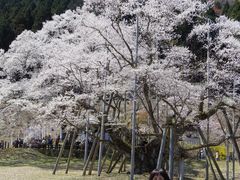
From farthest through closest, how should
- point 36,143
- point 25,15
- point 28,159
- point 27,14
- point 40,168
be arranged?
1. point 27,14
2. point 25,15
3. point 36,143
4. point 28,159
5. point 40,168

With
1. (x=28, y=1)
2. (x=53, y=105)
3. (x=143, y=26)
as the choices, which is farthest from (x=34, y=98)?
(x=28, y=1)

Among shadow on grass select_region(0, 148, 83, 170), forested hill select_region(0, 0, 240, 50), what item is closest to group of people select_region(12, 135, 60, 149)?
shadow on grass select_region(0, 148, 83, 170)

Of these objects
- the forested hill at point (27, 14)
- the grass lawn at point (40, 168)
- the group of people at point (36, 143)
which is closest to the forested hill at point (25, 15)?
the forested hill at point (27, 14)

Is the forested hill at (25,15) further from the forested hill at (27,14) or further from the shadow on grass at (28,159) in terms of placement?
the shadow on grass at (28,159)

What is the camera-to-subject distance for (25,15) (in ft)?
172

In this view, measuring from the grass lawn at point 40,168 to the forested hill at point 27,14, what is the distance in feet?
72.0

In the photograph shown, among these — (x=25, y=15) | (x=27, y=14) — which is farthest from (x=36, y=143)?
(x=27, y=14)

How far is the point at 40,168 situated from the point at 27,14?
34204mm

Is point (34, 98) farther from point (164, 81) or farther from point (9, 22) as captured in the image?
point (9, 22)

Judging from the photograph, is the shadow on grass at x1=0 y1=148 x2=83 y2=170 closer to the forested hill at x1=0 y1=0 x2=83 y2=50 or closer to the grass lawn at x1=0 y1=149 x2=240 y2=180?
the grass lawn at x1=0 y1=149 x2=240 y2=180

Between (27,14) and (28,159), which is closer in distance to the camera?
(28,159)

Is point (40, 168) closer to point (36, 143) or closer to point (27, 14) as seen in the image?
point (36, 143)

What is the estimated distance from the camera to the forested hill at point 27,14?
47.9 meters

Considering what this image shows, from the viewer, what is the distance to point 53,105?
59.9 ft
